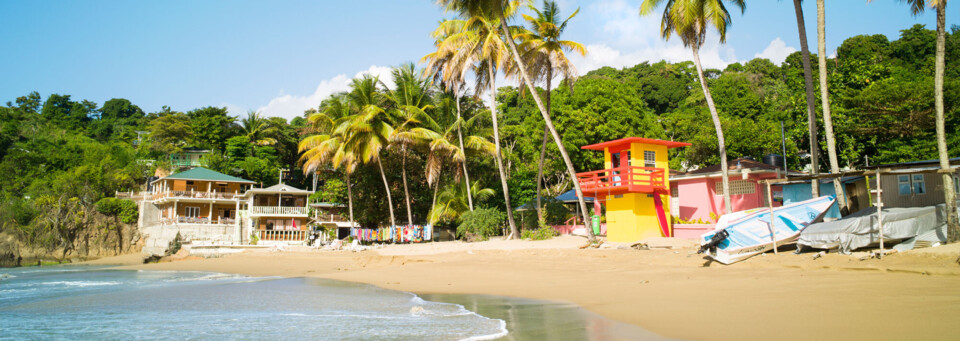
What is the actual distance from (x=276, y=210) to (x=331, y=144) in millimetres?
11665

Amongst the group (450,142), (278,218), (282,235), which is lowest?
(282,235)

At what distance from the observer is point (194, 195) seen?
4250cm

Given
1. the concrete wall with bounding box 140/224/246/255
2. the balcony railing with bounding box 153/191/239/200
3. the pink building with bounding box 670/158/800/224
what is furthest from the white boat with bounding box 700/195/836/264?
the balcony railing with bounding box 153/191/239/200

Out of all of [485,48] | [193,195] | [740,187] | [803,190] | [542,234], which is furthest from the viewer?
[193,195]

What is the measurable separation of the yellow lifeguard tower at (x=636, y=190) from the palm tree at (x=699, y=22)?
2955mm

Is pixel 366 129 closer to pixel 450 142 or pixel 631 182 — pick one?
pixel 450 142

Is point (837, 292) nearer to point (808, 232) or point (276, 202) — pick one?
point (808, 232)

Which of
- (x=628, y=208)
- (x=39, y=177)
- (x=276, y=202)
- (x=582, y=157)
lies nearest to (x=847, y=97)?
(x=582, y=157)

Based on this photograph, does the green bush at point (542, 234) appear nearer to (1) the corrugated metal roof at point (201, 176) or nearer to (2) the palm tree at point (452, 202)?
(2) the palm tree at point (452, 202)

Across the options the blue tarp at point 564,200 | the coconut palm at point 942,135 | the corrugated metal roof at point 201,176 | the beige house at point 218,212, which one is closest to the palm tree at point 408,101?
the blue tarp at point 564,200

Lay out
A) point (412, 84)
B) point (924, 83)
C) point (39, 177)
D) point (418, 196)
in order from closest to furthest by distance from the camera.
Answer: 1. point (924, 83)
2. point (412, 84)
3. point (418, 196)
4. point (39, 177)

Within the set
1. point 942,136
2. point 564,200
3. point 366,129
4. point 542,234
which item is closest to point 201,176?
point 366,129

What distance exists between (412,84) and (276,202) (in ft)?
63.9

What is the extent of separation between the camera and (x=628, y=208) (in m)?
20.9
